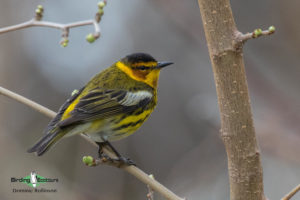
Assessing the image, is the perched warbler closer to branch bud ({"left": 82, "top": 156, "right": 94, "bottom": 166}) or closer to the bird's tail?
the bird's tail

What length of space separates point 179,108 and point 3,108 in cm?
328

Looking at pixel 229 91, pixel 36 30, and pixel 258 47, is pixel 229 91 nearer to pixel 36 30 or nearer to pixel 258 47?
pixel 258 47

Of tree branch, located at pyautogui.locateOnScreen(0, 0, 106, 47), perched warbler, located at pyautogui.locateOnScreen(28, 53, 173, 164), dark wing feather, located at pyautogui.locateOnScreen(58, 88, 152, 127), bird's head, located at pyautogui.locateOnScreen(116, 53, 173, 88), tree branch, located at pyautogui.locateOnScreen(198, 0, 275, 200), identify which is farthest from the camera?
bird's head, located at pyautogui.locateOnScreen(116, 53, 173, 88)

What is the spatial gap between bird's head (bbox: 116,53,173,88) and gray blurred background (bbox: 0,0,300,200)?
1229 mm

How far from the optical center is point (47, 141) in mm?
3346

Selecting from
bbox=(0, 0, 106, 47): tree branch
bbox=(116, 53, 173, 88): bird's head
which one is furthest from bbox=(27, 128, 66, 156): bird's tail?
bbox=(116, 53, 173, 88): bird's head

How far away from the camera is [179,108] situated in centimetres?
805

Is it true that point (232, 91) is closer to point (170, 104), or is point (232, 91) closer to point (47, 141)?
point (47, 141)

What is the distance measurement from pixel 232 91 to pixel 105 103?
6.38ft

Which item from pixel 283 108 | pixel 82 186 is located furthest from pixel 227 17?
pixel 82 186

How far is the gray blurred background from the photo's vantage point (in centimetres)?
549

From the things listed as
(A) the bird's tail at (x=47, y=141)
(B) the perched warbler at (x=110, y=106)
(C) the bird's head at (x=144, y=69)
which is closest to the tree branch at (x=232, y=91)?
(B) the perched warbler at (x=110, y=106)

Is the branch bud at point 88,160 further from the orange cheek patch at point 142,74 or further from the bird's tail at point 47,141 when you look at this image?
the orange cheek patch at point 142,74

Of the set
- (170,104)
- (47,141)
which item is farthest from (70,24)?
(170,104)
